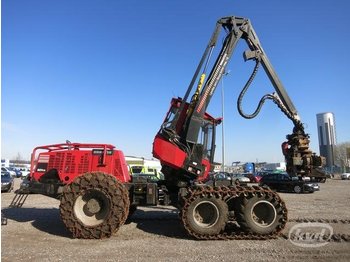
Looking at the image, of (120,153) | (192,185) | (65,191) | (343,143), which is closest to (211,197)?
(192,185)

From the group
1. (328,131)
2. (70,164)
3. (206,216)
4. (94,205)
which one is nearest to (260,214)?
(206,216)

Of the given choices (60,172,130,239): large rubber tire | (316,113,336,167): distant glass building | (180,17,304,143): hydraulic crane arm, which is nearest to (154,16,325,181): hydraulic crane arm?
(180,17,304,143): hydraulic crane arm

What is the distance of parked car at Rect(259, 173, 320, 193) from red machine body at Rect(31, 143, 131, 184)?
17579mm

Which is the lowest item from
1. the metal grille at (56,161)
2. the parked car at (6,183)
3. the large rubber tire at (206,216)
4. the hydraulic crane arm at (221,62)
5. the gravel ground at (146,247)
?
the gravel ground at (146,247)

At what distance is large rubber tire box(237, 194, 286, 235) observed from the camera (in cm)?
998

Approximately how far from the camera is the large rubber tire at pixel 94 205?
993 centimetres

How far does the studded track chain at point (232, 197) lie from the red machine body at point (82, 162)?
7.64 feet

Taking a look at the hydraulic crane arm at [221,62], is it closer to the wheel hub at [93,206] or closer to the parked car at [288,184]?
the wheel hub at [93,206]

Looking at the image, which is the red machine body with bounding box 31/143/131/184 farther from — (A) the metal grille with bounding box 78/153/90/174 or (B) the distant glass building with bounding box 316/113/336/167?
(B) the distant glass building with bounding box 316/113/336/167

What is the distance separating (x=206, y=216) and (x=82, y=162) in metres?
4.04

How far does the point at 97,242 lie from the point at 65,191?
1.75 metres

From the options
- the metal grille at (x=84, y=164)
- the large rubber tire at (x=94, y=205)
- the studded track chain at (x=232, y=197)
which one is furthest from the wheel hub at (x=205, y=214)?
the metal grille at (x=84, y=164)

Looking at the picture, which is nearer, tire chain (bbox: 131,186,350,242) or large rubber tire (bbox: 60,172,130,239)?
tire chain (bbox: 131,186,350,242)

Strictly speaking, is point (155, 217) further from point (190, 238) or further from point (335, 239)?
point (335, 239)
